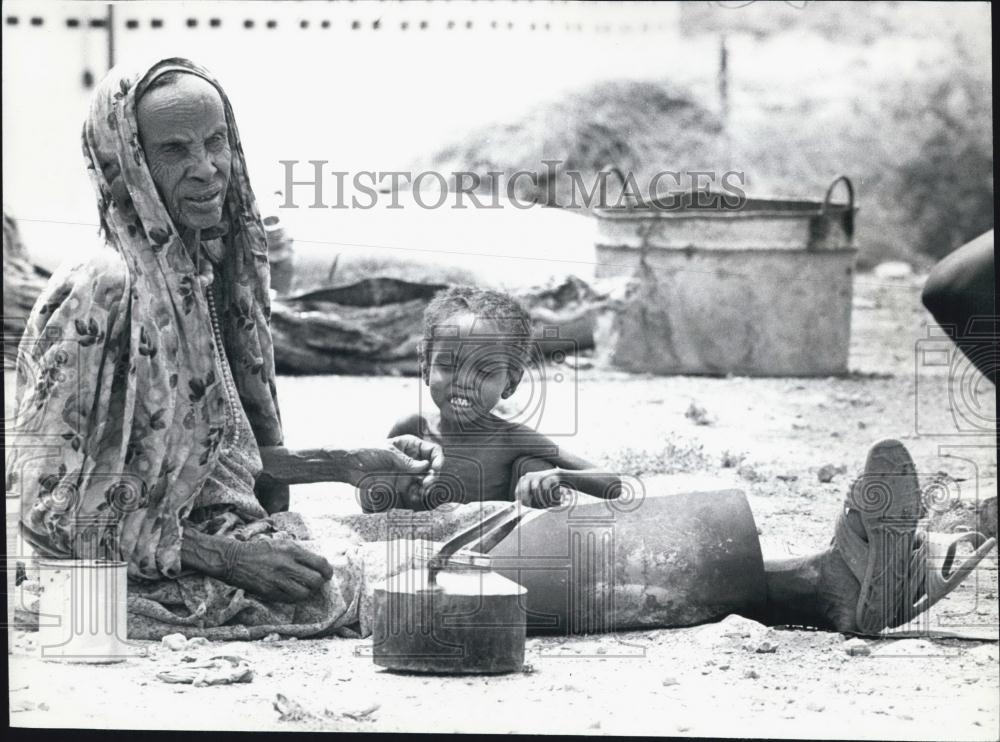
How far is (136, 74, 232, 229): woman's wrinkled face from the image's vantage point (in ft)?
16.9

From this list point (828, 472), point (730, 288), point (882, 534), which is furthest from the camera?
point (730, 288)

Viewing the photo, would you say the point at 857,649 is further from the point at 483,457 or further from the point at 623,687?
the point at 483,457

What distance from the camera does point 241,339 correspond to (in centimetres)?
550

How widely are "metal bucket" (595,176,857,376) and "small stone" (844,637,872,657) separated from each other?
11.7 feet

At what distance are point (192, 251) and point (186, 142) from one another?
0.33 m

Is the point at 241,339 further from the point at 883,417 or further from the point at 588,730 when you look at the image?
the point at 883,417

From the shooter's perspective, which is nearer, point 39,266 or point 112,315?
point 112,315

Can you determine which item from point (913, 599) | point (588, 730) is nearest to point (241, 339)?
point (588, 730)

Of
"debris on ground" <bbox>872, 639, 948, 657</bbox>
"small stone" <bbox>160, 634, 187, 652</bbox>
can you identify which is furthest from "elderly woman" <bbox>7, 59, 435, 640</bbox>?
"debris on ground" <bbox>872, 639, 948, 657</bbox>

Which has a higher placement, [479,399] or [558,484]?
[479,399]

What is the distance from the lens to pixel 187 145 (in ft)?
17.0

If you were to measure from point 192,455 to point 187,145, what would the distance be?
2.75ft

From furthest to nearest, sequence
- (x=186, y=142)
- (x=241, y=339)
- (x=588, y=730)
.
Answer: (x=241, y=339) < (x=186, y=142) < (x=588, y=730)
